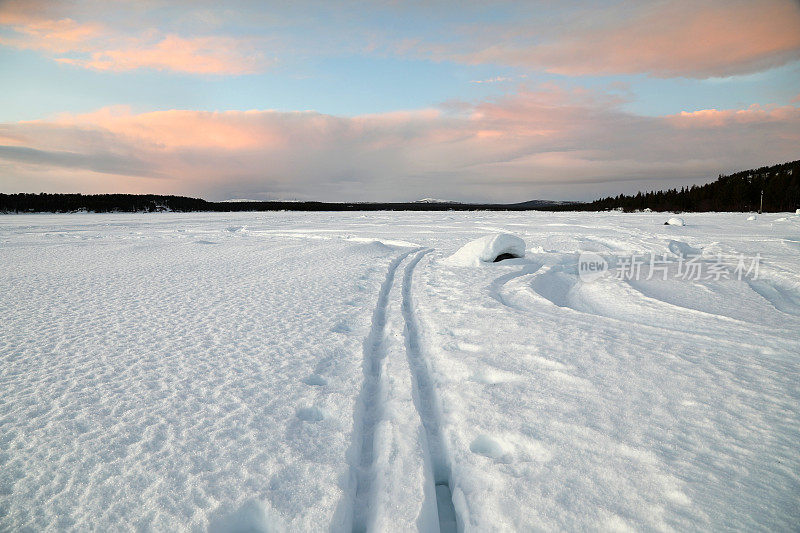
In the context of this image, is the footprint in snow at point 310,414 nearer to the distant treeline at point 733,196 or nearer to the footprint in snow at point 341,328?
the footprint in snow at point 341,328

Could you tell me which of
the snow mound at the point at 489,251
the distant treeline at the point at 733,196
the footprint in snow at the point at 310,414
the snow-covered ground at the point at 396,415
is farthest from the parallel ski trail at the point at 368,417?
the distant treeline at the point at 733,196

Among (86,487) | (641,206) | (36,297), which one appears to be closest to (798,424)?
(86,487)

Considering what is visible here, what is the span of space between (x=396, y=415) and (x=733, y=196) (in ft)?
261

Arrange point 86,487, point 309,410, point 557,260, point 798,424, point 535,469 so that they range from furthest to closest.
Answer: point 557,260
point 309,410
point 798,424
point 535,469
point 86,487

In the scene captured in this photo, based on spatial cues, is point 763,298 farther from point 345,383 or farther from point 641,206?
point 641,206

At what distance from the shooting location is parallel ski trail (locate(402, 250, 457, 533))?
1.97 meters

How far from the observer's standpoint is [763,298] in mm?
5852

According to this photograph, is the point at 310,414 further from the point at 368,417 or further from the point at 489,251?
the point at 489,251

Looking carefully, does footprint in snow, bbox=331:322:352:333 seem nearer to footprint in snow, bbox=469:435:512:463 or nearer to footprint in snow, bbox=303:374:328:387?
footprint in snow, bbox=303:374:328:387

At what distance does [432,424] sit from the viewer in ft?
8.46

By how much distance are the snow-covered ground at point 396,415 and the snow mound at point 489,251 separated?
338 centimetres

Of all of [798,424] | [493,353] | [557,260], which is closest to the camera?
[798,424]

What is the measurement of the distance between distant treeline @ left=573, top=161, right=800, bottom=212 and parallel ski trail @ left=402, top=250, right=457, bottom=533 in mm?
69160

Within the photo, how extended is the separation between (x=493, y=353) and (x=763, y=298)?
5255mm
